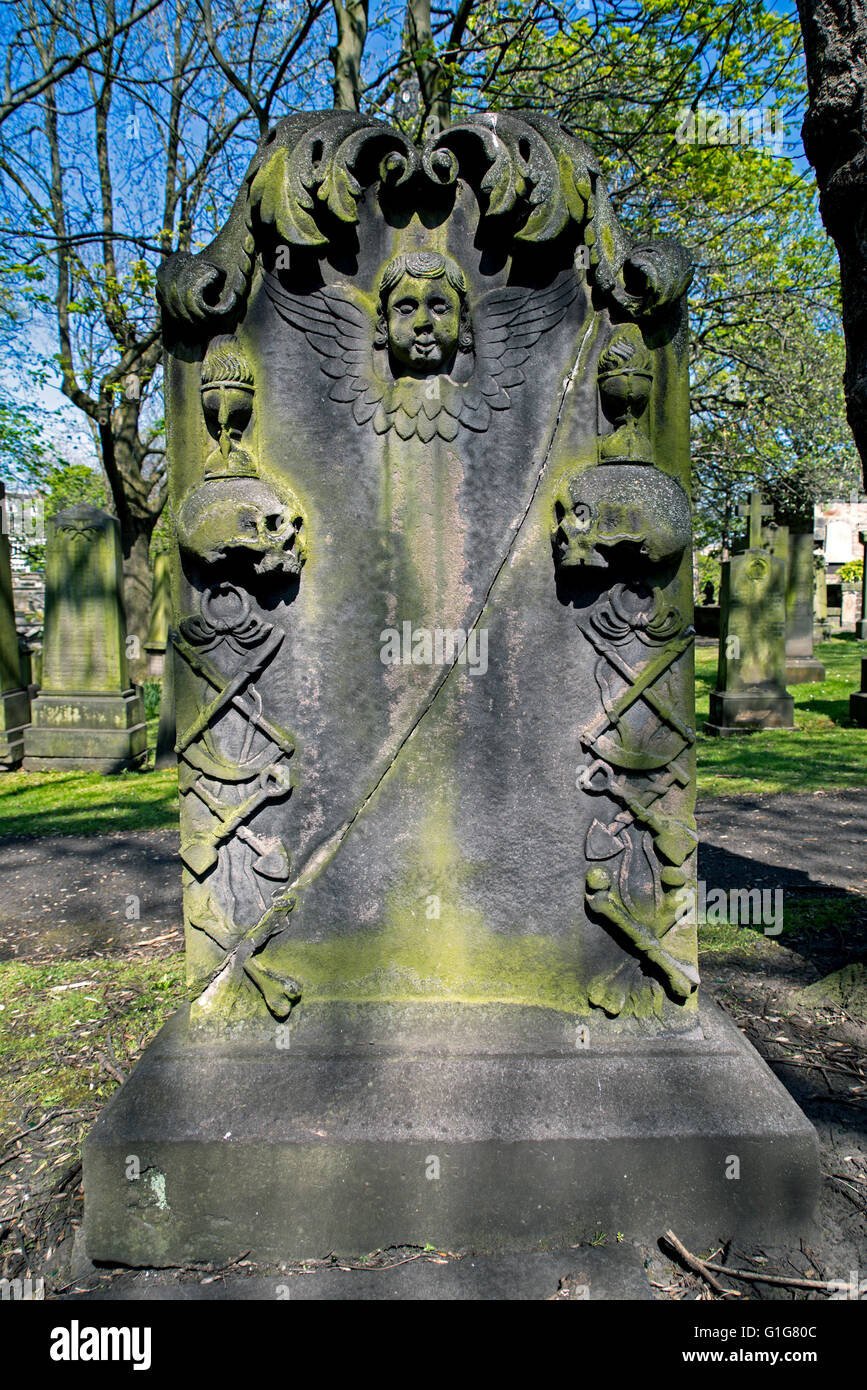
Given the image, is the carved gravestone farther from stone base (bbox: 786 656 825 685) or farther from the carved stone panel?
stone base (bbox: 786 656 825 685)

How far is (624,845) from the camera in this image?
102 inches

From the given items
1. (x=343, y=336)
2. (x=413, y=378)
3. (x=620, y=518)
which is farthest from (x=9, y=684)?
(x=620, y=518)

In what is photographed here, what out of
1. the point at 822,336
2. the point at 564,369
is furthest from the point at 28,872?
the point at 822,336

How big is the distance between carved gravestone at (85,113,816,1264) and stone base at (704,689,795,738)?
8.56 meters

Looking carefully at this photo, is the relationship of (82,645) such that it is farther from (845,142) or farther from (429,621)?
(845,142)

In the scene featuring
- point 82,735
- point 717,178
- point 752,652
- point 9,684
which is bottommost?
point 82,735

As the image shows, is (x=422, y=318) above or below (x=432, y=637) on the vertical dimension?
above

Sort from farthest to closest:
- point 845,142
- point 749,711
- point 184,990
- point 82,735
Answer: point 749,711 < point 82,735 < point 184,990 < point 845,142

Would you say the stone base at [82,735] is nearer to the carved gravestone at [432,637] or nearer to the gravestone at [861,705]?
the carved gravestone at [432,637]

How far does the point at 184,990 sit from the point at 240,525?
2329 mm

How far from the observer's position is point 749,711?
1065 centimetres

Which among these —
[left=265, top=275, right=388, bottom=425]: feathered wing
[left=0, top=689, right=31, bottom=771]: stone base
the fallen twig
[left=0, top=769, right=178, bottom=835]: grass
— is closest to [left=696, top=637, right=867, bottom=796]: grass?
[left=0, top=769, right=178, bottom=835]: grass

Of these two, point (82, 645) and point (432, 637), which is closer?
point (432, 637)
